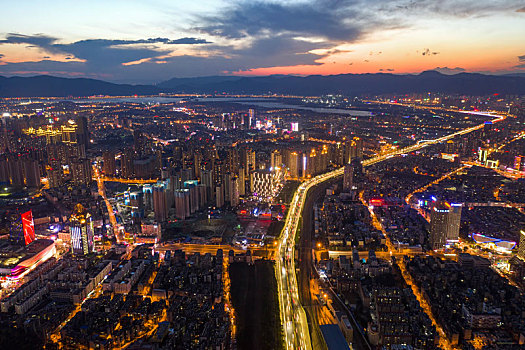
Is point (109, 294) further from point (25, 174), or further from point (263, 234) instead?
point (25, 174)

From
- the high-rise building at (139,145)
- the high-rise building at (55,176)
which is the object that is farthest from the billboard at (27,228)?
the high-rise building at (139,145)

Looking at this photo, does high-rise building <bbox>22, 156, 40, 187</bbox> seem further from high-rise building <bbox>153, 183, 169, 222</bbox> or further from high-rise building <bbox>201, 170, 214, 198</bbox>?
high-rise building <bbox>201, 170, 214, 198</bbox>

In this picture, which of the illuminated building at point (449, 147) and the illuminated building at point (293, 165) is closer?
the illuminated building at point (293, 165)

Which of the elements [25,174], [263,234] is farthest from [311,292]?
[25,174]

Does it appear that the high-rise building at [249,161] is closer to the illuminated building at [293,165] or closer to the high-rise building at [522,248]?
the illuminated building at [293,165]

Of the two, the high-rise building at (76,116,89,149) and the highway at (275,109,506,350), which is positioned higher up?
the high-rise building at (76,116,89,149)

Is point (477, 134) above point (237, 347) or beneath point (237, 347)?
above

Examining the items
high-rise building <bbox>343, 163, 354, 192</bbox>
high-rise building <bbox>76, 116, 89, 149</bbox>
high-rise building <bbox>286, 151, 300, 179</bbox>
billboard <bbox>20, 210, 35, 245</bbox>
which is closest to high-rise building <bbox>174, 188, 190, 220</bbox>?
billboard <bbox>20, 210, 35, 245</bbox>

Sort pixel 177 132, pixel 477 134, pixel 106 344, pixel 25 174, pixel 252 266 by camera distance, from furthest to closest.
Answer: pixel 177 132
pixel 477 134
pixel 25 174
pixel 252 266
pixel 106 344
